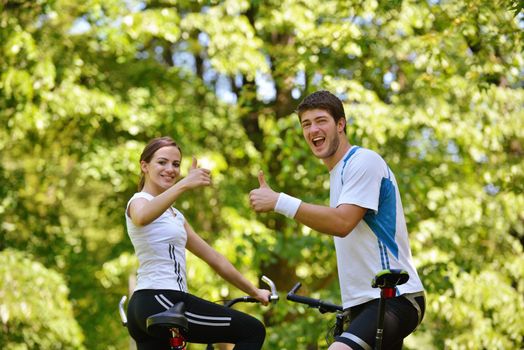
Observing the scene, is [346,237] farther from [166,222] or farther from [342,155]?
[166,222]

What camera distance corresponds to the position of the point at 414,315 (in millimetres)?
A: 3939

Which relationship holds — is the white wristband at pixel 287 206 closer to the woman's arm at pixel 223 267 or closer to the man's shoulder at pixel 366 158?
the man's shoulder at pixel 366 158

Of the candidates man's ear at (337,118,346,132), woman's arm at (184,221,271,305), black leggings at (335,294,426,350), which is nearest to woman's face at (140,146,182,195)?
woman's arm at (184,221,271,305)

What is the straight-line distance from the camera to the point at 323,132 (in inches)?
163

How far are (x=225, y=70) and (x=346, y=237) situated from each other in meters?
8.14

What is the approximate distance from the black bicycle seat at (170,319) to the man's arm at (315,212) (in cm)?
62

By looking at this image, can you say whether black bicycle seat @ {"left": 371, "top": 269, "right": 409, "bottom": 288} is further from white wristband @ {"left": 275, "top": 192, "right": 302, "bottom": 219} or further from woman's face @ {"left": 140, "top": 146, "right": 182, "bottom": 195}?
woman's face @ {"left": 140, "top": 146, "right": 182, "bottom": 195}

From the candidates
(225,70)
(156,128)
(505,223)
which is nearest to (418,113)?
Result: (505,223)

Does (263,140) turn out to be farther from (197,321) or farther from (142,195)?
(197,321)

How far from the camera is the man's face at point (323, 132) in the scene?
412cm

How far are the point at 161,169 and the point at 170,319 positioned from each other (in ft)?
3.27

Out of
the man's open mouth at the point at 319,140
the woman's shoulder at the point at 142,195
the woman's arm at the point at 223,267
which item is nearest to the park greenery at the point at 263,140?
the woman's arm at the point at 223,267

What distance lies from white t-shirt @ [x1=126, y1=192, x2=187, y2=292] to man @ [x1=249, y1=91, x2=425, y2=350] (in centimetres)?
73

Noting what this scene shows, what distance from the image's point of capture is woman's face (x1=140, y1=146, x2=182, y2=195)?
4562 millimetres
